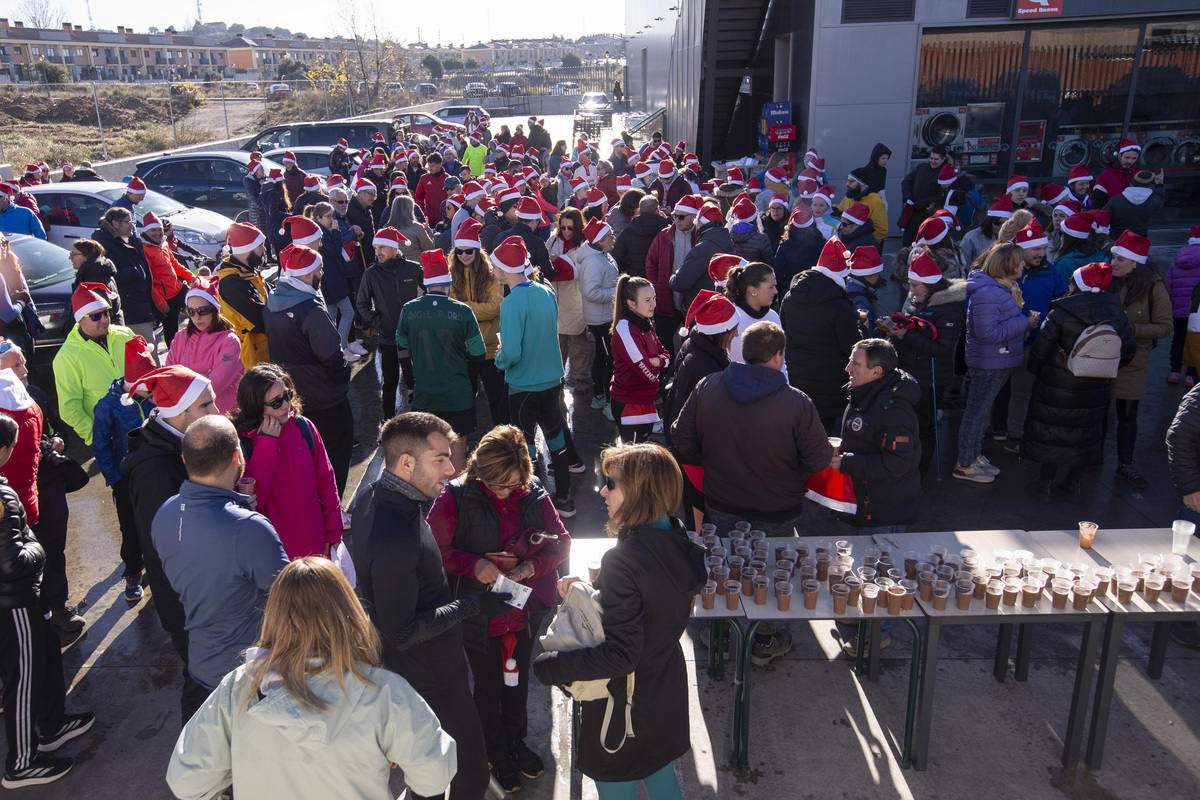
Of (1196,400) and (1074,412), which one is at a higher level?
(1196,400)

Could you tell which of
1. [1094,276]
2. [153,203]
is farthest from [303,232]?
[153,203]

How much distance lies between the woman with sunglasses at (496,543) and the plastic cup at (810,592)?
108 cm

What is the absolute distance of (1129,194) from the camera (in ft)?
27.5

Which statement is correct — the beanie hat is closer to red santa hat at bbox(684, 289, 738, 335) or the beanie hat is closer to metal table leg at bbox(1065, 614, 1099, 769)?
red santa hat at bbox(684, 289, 738, 335)

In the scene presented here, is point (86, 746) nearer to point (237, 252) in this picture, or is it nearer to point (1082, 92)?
point (237, 252)

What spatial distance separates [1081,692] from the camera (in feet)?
11.8

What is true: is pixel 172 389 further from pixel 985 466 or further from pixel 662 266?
pixel 985 466

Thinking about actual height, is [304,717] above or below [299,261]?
below

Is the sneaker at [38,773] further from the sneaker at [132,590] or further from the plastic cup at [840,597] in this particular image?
the plastic cup at [840,597]

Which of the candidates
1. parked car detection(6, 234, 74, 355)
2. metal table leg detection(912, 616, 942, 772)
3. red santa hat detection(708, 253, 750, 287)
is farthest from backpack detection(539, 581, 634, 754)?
parked car detection(6, 234, 74, 355)

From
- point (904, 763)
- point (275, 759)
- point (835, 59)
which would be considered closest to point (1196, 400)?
point (904, 763)

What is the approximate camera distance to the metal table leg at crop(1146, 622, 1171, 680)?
416 cm

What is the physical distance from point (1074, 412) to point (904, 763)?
324cm

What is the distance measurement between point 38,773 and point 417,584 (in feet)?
7.84
